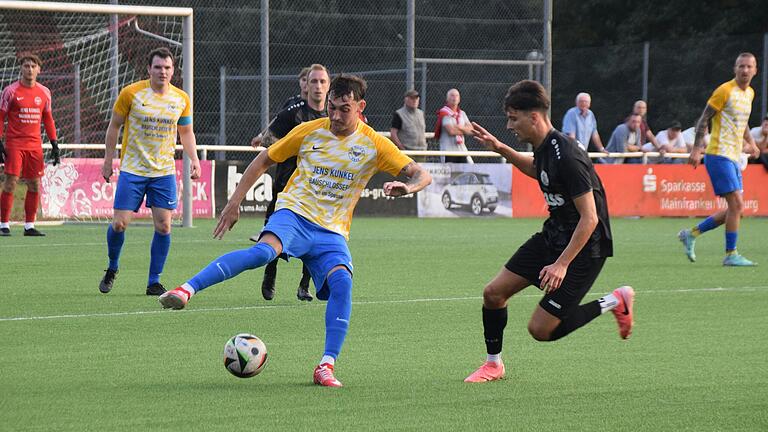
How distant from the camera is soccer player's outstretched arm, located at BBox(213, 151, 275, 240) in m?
7.14

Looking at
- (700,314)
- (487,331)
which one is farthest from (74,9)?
(487,331)

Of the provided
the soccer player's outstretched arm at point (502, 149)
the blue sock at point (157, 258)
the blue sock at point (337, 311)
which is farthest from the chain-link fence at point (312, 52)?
the soccer player's outstretched arm at point (502, 149)

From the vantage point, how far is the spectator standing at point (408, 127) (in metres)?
22.1

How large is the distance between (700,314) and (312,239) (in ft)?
13.0

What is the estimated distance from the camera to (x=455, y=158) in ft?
77.0

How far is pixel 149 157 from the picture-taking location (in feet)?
36.1

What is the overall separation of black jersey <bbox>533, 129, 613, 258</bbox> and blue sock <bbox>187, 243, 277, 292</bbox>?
1.45 meters

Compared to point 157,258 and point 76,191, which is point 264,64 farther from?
point 157,258

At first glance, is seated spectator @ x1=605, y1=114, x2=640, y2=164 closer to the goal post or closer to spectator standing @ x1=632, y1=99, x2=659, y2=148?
spectator standing @ x1=632, y1=99, x2=659, y2=148

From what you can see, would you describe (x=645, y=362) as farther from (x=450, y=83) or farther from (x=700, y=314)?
(x=450, y=83)

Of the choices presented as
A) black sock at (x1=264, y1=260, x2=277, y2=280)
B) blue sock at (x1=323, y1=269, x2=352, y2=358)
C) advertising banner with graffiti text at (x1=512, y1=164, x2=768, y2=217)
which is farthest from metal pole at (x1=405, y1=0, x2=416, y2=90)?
blue sock at (x1=323, y1=269, x2=352, y2=358)

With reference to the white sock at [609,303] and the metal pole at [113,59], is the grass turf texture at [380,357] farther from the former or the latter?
the metal pole at [113,59]

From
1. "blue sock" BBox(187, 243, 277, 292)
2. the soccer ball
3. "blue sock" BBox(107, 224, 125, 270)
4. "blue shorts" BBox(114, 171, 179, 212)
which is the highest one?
"blue shorts" BBox(114, 171, 179, 212)

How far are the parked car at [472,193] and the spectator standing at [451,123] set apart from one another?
1.20 ft
